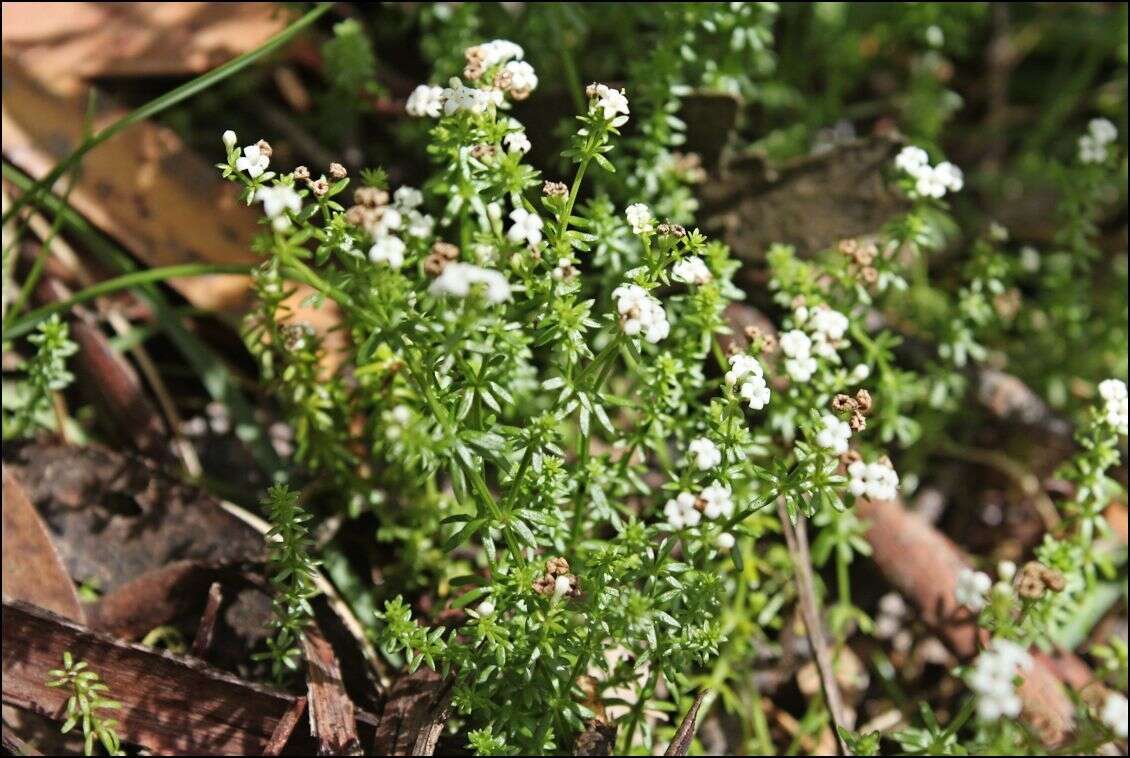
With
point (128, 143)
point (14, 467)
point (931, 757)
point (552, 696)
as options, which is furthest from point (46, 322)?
point (931, 757)

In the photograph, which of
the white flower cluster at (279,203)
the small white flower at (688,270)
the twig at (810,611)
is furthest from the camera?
the twig at (810,611)

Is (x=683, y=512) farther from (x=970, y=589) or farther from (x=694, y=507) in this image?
(x=970, y=589)

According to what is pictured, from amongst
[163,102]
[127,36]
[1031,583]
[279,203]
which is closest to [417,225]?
[279,203]

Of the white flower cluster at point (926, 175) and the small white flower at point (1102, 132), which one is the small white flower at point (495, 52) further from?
the small white flower at point (1102, 132)

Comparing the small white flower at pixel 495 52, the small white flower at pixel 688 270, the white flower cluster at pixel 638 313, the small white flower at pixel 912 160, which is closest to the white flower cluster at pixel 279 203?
the small white flower at pixel 495 52

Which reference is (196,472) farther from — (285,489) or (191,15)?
(191,15)

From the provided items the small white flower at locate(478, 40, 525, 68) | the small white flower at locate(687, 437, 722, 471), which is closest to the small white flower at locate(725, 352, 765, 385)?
the small white flower at locate(687, 437, 722, 471)
